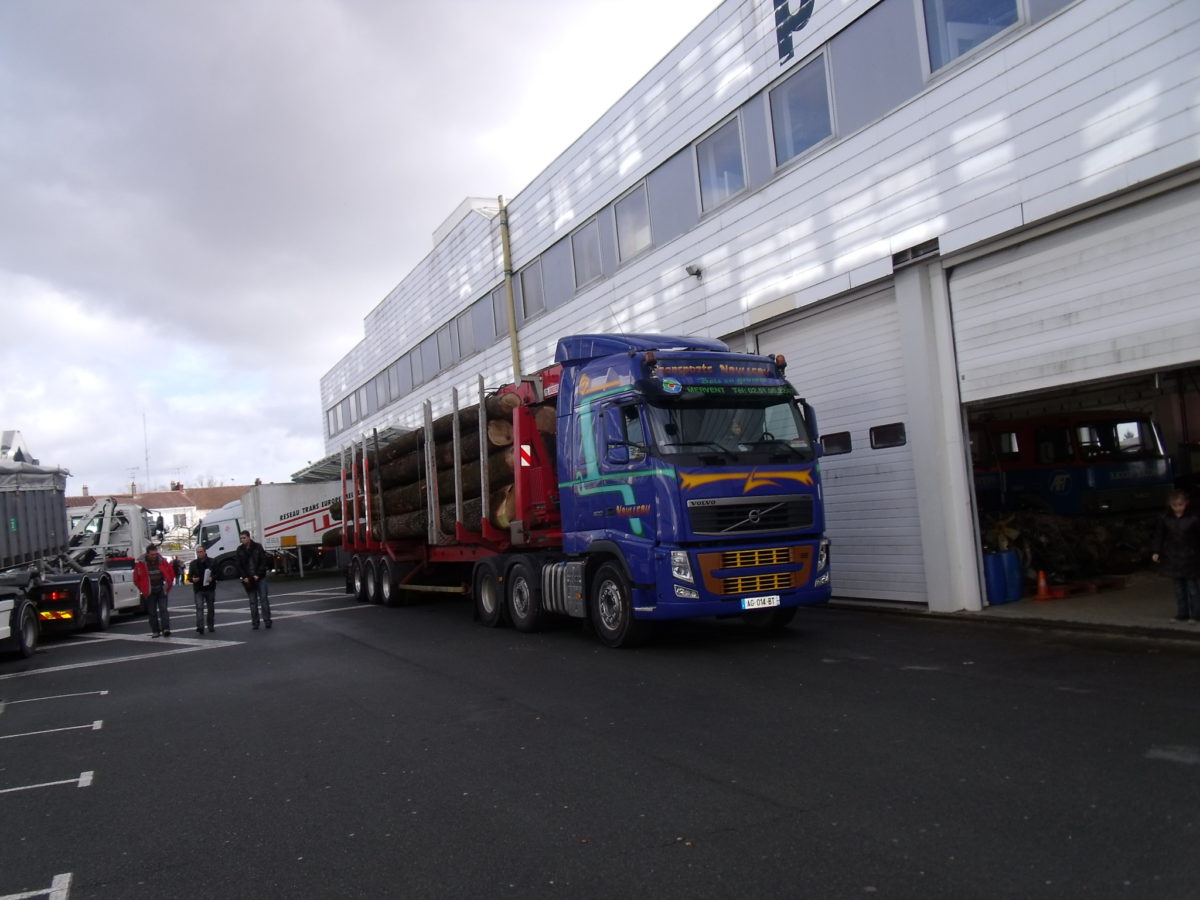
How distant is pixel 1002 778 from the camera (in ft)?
16.1

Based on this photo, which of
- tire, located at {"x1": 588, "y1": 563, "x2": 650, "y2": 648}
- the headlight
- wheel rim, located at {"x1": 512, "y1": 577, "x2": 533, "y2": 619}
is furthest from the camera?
wheel rim, located at {"x1": 512, "y1": 577, "x2": 533, "y2": 619}

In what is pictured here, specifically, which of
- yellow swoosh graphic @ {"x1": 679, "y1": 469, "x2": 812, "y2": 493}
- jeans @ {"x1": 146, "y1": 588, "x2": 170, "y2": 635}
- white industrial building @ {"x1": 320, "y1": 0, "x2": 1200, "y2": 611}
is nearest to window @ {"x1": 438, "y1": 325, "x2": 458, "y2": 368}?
white industrial building @ {"x1": 320, "y1": 0, "x2": 1200, "y2": 611}

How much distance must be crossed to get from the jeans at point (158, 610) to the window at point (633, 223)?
10069 mm

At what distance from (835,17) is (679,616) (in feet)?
26.2

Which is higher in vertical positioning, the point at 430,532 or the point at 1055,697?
the point at 430,532

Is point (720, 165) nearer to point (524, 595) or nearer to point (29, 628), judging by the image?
point (524, 595)

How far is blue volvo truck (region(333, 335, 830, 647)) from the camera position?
363 inches

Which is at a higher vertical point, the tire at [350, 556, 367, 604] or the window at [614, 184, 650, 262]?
the window at [614, 184, 650, 262]

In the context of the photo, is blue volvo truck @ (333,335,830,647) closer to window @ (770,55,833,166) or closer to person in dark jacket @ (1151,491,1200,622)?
person in dark jacket @ (1151,491,1200,622)

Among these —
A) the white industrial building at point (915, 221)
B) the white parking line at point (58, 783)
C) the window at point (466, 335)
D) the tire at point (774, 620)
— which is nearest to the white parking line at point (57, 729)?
the white parking line at point (58, 783)

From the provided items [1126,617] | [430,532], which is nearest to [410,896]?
[1126,617]

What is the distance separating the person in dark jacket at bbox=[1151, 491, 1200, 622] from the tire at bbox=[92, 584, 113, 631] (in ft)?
61.4

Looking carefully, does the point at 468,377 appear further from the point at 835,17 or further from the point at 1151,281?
→ the point at 1151,281

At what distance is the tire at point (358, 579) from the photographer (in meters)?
20.0
